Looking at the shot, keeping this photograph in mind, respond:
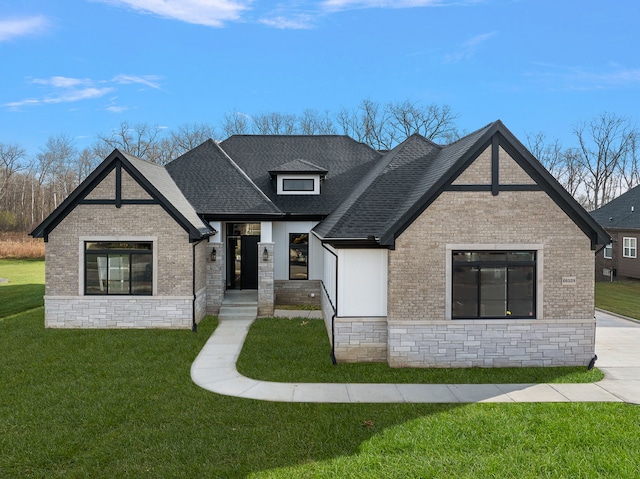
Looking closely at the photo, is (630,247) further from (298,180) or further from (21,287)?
(21,287)

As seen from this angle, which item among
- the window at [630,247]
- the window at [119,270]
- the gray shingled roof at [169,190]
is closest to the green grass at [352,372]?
the window at [119,270]

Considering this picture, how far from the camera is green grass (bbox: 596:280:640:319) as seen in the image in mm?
19047

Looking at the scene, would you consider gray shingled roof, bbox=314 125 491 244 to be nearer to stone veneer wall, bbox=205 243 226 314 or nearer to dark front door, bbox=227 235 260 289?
stone veneer wall, bbox=205 243 226 314

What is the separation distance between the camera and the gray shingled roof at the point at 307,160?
19406mm

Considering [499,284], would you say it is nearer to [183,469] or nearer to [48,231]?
[183,469]

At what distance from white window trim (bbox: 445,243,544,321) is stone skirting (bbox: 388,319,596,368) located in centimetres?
39

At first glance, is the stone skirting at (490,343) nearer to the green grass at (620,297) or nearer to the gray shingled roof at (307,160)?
the gray shingled roof at (307,160)

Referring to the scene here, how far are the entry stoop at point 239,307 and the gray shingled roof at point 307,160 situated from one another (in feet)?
12.9

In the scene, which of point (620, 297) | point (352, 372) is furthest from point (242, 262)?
point (620, 297)

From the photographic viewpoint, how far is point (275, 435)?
24.5 feet

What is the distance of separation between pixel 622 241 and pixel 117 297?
31.2 m

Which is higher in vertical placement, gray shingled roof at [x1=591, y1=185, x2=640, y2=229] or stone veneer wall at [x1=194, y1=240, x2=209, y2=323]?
gray shingled roof at [x1=591, y1=185, x2=640, y2=229]

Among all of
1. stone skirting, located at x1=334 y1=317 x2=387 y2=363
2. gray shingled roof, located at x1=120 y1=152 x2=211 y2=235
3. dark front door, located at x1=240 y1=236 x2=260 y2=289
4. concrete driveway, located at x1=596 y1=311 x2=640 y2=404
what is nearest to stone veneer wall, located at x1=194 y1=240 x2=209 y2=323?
gray shingled roof, located at x1=120 y1=152 x2=211 y2=235

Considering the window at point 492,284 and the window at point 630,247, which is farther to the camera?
the window at point 630,247
